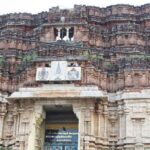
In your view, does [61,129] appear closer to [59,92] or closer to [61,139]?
[61,139]

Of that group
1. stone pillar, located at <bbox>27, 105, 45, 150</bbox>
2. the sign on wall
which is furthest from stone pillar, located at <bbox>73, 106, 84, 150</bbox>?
stone pillar, located at <bbox>27, 105, 45, 150</bbox>

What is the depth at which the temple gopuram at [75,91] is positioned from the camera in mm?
27062

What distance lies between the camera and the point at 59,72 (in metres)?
28.1

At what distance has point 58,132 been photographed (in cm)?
2881

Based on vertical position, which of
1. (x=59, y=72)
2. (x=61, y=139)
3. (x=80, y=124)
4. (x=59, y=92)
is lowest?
(x=61, y=139)

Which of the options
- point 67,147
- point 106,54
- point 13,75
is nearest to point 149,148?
point 67,147

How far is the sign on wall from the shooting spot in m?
27.9

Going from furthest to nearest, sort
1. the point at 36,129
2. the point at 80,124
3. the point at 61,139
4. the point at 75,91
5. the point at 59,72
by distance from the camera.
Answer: the point at 61,139 → the point at 59,72 → the point at 36,129 → the point at 75,91 → the point at 80,124

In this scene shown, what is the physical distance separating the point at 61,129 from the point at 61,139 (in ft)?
2.48

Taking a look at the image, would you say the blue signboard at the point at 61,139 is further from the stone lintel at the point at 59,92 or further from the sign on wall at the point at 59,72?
the sign on wall at the point at 59,72

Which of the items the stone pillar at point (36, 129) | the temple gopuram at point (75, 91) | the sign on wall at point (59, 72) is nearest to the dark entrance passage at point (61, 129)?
the temple gopuram at point (75, 91)

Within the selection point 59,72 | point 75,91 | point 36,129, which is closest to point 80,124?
point 75,91

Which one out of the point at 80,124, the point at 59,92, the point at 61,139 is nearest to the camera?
the point at 80,124

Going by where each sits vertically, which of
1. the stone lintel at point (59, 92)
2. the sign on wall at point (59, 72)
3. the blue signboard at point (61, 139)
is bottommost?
the blue signboard at point (61, 139)
